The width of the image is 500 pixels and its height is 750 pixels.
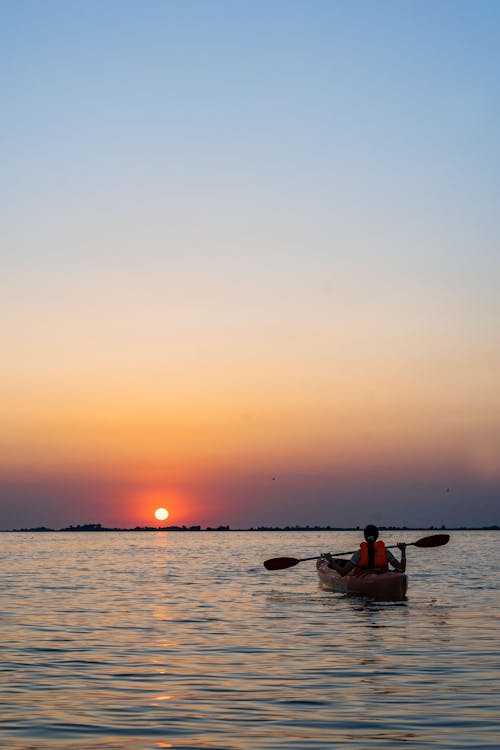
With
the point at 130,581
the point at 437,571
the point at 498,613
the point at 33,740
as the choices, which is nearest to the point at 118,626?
the point at 498,613

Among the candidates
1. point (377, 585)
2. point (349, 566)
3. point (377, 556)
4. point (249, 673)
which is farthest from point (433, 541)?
point (249, 673)

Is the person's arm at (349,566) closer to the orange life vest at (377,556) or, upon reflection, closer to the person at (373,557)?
the person at (373,557)

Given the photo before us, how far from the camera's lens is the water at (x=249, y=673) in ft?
36.4

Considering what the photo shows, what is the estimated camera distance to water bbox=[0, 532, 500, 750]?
1109cm

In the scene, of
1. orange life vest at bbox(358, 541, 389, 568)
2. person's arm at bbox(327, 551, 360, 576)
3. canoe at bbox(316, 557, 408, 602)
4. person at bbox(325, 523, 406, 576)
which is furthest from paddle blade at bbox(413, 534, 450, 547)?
orange life vest at bbox(358, 541, 389, 568)

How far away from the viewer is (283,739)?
1076 centimetres

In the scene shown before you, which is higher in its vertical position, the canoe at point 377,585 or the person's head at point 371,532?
the person's head at point 371,532

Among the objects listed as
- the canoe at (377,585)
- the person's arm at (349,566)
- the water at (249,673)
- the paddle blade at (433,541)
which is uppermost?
the paddle blade at (433,541)

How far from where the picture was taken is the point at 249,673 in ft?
50.7

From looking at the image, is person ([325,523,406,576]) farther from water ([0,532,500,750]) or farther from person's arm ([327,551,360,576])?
water ([0,532,500,750])

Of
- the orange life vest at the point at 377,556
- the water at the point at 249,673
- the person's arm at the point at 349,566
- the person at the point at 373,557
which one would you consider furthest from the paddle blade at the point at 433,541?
the orange life vest at the point at 377,556

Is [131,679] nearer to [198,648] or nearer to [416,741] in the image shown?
[198,648]

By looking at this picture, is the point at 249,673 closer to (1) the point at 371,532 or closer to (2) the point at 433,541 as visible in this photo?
(1) the point at 371,532

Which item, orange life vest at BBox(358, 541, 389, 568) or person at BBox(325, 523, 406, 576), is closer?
person at BBox(325, 523, 406, 576)
